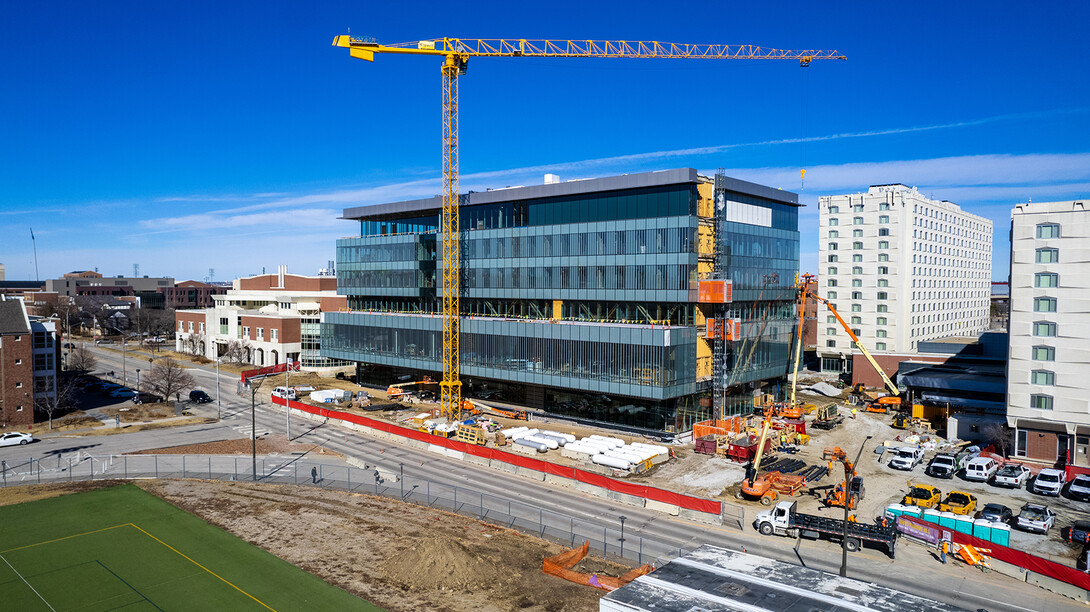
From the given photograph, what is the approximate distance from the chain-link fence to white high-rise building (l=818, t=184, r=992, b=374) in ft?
271

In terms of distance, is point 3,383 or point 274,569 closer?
point 274,569

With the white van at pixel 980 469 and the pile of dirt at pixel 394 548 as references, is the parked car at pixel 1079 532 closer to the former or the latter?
the white van at pixel 980 469

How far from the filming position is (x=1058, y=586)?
1405 inches

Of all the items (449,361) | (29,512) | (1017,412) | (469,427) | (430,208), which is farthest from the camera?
(430,208)

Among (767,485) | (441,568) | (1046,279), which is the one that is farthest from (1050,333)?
(441,568)

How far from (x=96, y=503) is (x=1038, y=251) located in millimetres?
80529

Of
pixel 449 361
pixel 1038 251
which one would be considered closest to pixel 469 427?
pixel 449 361

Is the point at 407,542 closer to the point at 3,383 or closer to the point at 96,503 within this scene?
the point at 96,503

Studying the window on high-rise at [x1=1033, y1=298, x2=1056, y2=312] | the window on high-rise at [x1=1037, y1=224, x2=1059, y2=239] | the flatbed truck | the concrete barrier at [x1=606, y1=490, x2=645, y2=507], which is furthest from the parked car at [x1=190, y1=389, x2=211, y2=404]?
the window on high-rise at [x1=1037, y1=224, x2=1059, y2=239]

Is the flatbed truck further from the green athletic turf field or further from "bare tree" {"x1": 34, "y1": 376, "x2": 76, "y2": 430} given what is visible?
"bare tree" {"x1": 34, "y1": 376, "x2": 76, "y2": 430}

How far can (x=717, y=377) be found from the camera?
74.5 metres

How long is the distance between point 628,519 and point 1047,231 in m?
47.0

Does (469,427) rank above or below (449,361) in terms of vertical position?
below

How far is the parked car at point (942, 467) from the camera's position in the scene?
2262 inches
